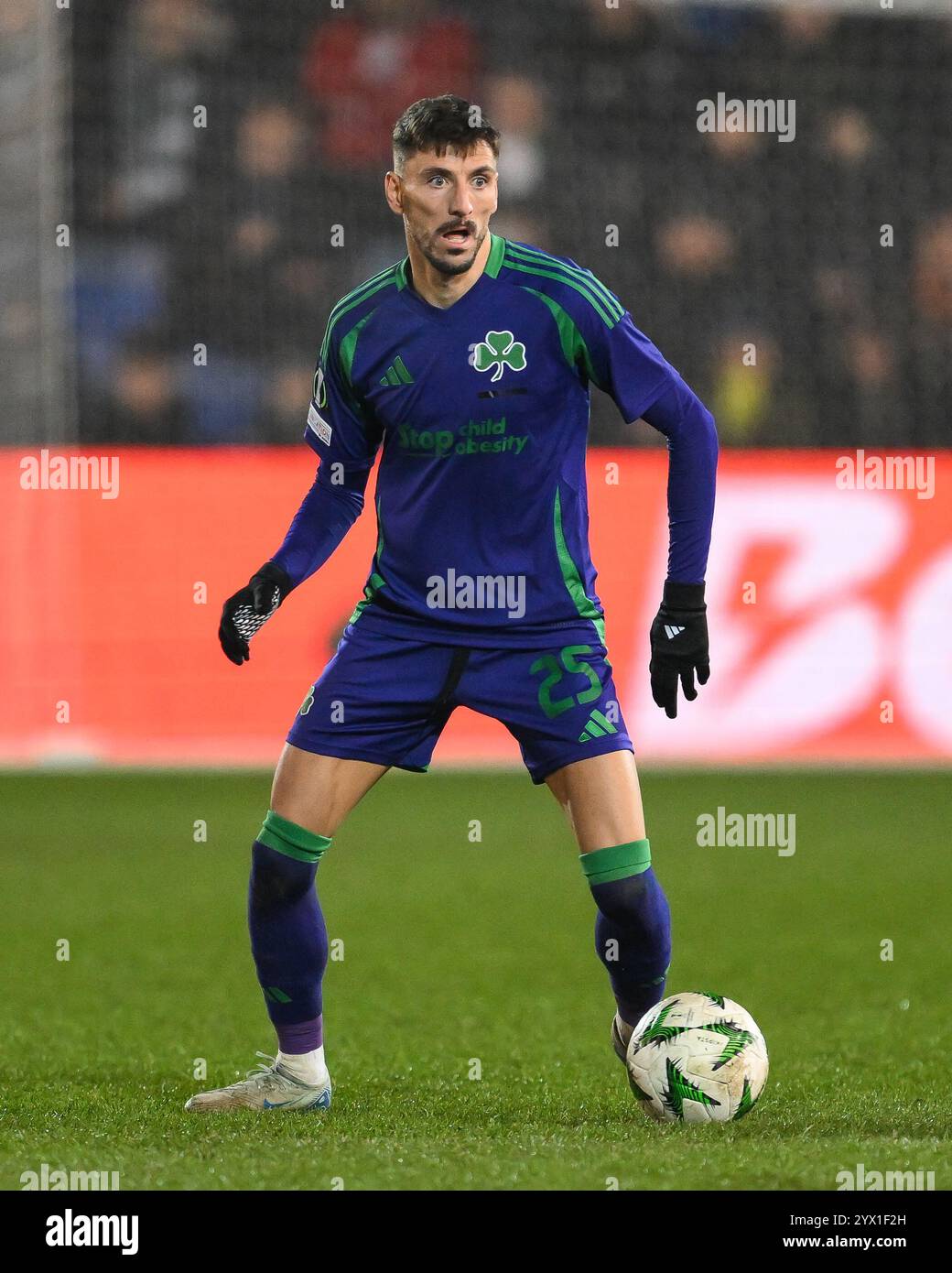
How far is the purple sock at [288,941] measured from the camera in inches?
164

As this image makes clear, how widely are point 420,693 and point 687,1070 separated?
0.95 m

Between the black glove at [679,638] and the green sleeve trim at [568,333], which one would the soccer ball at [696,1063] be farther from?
the green sleeve trim at [568,333]

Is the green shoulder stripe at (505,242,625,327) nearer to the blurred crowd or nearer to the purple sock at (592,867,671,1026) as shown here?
the purple sock at (592,867,671,1026)

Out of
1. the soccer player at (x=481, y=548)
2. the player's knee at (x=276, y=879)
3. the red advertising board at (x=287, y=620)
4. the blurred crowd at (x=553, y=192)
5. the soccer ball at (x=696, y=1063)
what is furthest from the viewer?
the blurred crowd at (x=553, y=192)

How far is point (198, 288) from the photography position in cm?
1183

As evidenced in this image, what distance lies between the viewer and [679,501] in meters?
4.16

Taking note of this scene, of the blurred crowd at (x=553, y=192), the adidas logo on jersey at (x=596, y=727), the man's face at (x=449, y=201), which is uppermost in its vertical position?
the blurred crowd at (x=553, y=192)

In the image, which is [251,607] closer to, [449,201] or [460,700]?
[460,700]

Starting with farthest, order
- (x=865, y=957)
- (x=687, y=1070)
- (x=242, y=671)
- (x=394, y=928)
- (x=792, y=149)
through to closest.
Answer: (x=792, y=149)
(x=242, y=671)
(x=394, y=928)
(x=865, y=957)
(x=687, y=1070)

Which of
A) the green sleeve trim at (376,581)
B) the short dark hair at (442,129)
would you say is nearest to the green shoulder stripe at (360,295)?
the short dark hair at (442,129)

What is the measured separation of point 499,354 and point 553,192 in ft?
28.7

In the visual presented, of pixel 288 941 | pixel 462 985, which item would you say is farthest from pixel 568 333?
pixel 462 985

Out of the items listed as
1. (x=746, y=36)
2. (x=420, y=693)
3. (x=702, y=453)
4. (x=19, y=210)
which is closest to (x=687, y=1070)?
(x=420, y=693)

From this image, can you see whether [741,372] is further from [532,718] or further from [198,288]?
[532,718]
